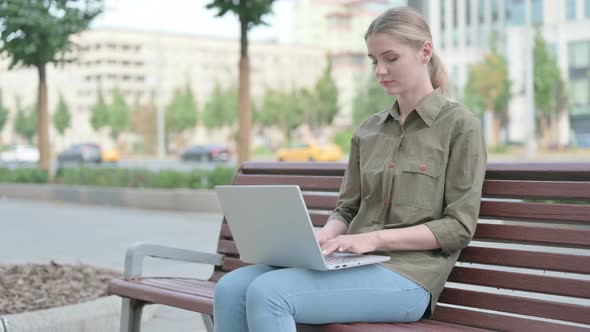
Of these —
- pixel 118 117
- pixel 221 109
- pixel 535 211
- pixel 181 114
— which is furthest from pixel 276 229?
pixel 118 117

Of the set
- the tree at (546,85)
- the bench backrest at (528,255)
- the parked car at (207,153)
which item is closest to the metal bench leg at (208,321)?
the bench backrest at (528,255)

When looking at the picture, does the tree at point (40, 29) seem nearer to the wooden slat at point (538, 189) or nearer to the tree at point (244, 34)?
the tree at point (244, 34)

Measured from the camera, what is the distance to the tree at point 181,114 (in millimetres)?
65750

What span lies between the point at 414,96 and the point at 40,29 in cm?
1362

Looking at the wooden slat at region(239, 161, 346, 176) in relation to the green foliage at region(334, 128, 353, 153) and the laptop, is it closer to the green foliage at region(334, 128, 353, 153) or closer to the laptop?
the laptop

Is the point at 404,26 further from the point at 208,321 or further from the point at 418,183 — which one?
the point at 208,321

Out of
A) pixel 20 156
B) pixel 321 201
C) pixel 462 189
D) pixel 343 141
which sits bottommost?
pixel 20 156

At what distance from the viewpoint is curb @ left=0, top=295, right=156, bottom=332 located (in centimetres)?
396

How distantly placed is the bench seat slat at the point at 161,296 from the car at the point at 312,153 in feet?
106

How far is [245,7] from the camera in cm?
1216

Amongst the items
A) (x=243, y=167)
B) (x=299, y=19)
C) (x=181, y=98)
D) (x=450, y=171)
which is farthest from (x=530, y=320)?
(x=299, y=19)

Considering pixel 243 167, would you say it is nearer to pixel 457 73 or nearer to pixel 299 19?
pixel 457 73

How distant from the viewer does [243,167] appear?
3963mm

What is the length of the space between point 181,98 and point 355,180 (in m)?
64.6
